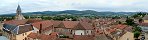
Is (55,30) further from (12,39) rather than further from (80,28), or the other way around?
(12,39)

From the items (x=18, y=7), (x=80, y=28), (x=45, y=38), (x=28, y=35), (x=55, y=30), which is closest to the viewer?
(x=45, y=38)

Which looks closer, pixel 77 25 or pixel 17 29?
pixel 17 29

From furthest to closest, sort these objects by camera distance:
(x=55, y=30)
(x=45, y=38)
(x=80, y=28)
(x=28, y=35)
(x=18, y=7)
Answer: (x=18, y=7) < (x=55, y=30) < (x=80, y=28) < (x=28, y=35) < (x=45, y=38)

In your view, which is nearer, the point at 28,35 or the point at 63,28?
the point at 28,35

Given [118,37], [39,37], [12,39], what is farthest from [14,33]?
[118,37]

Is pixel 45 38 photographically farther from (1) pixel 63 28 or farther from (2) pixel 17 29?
(1) pixel 63 28

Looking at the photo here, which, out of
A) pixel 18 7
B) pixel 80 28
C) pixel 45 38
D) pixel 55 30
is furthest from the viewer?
pixel 18 7

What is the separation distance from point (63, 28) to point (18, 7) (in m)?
40.6

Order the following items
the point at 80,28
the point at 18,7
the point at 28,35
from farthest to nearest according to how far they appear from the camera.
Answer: the point at 18,7 → the point at 80,28 → the point at 28,35

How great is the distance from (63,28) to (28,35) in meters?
10.9

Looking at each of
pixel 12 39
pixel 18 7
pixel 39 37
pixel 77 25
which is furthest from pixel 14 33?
pixel 18 7

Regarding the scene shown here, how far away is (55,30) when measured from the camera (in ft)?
230

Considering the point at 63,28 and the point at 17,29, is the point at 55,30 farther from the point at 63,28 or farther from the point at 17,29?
the point at 17,29

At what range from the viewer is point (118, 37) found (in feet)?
176
